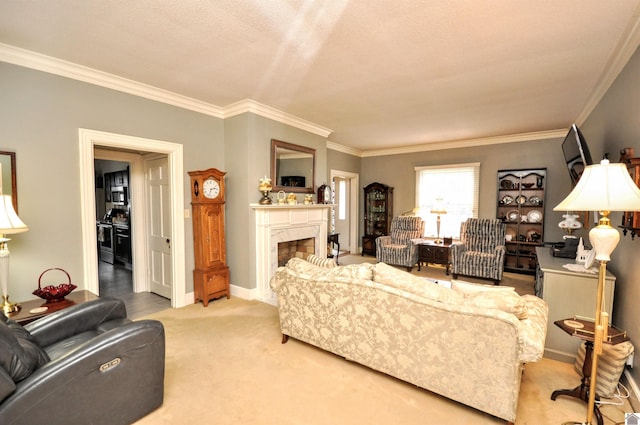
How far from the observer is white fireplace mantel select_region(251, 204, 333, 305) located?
4.01m

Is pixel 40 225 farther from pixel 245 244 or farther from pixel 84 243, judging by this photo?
pixel 245 244

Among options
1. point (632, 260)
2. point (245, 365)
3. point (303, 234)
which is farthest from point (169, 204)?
point (632, 260)

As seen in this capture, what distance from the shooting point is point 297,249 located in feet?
16.8

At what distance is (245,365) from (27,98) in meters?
3.01

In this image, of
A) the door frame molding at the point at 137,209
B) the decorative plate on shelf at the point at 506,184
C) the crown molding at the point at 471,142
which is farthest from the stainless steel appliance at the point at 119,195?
the decorative plate on shelf at the point at 506,184

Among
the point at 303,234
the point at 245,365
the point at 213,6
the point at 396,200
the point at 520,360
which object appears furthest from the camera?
the point at 396,200

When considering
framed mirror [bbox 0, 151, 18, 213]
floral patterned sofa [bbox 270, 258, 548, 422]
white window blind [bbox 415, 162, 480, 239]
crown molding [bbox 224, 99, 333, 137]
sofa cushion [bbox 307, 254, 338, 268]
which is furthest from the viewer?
white window blind [bbox 415, 162, 480, 239]

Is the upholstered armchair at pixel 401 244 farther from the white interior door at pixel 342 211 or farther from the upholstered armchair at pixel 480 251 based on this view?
the white interior door at pixel 342 211

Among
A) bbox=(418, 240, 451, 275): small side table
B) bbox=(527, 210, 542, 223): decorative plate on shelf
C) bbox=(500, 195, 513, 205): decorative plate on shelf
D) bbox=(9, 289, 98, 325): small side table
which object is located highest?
bbox=(500, 195, 513, 205): decorative plate on shelf

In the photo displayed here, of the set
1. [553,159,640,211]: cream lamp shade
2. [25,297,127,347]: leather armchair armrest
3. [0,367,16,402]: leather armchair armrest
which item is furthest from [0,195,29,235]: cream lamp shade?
[553,159,640,211]: cream lamp shade

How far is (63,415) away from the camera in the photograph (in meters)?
1.54

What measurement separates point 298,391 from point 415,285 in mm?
1151

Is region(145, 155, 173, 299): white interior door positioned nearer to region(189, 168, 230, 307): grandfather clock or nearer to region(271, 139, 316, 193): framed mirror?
region(189, 168, 230, 307): grandfather clock

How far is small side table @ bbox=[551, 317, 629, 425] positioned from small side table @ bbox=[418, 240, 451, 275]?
3.51 meters
